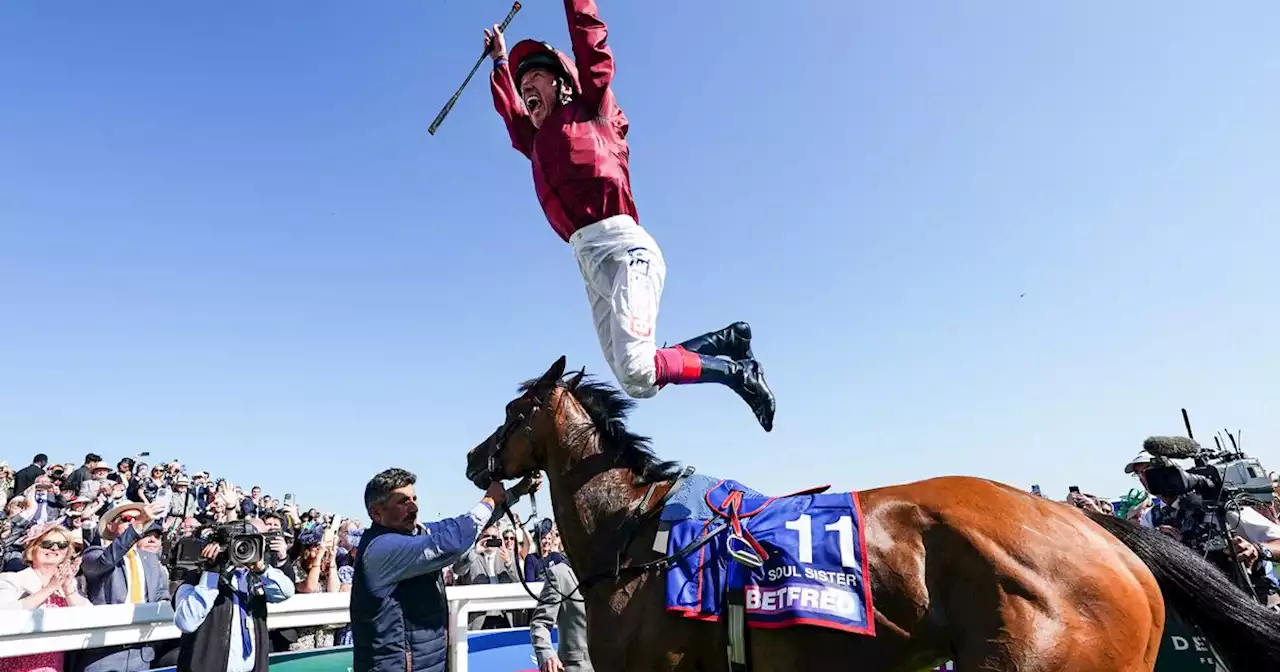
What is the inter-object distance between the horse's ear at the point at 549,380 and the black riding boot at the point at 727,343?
0.64 metres

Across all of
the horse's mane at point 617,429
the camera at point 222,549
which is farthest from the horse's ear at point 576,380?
the camera at point 222,549

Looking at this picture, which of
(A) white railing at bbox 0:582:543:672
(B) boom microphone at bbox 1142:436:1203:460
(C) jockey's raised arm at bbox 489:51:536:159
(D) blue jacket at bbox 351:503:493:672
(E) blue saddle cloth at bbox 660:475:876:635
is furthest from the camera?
(B) boom microphone at bbox 1142:436:1203:460

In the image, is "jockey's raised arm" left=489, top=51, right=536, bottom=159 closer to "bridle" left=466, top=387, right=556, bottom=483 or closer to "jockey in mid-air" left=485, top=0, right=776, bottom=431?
"jockey in mid-air" left=485, top=0, right=776, bottom=431

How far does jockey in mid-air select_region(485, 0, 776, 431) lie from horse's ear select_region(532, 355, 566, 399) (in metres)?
0.23

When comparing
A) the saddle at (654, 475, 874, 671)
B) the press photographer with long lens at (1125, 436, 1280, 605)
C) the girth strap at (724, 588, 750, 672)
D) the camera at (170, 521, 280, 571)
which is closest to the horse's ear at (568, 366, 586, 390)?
the saddle at (654, 475, 874, 671)

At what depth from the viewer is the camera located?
12.7ft

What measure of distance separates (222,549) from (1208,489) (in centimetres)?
550

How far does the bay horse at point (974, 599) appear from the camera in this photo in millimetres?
2330

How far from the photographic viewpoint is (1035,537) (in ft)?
8.08

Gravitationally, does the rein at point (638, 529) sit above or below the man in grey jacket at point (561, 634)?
above

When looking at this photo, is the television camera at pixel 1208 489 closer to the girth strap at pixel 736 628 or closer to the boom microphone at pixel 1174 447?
the boom microphone at pixel 1174 447

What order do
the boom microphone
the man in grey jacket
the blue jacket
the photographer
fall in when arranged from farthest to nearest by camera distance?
the boom microphone, the man in grey jacket, the photographer, the blue jacket

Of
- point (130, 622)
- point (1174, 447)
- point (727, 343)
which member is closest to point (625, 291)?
point (727, 343)

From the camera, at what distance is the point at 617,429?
3383 millimetres
